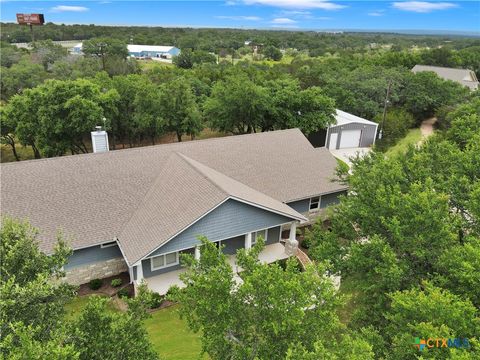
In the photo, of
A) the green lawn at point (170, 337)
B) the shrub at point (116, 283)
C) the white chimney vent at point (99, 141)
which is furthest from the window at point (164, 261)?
the white chimney vent at point (99, 141)

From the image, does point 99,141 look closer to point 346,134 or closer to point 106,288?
point 106,288

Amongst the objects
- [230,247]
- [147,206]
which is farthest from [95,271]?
[230,247]

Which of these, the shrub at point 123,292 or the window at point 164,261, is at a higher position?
the window at point 164,261

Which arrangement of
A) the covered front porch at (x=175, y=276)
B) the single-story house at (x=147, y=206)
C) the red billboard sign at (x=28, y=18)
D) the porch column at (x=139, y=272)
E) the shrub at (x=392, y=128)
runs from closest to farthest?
1. the porch column at (x=139, y=272)
2. the single-story house at (x=147, y=206)
3. the covered front porch at (x=175, y=276)
4. the shrub at (x=392, y=128)
5. the red billboard sign at (x=28, y=18)

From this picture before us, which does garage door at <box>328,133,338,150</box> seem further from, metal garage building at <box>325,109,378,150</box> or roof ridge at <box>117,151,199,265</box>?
roof ridge at <box>117,151,199,265</box>

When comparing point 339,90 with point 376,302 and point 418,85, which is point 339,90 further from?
point 376,302

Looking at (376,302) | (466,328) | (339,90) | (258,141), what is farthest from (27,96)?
(339,90)

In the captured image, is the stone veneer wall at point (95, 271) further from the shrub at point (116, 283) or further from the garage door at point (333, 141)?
the garage door at point (333, 141)

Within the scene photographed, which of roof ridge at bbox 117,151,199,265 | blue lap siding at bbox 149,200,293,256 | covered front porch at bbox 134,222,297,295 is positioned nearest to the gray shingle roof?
roof ridge at bbox 117,151,199,265
